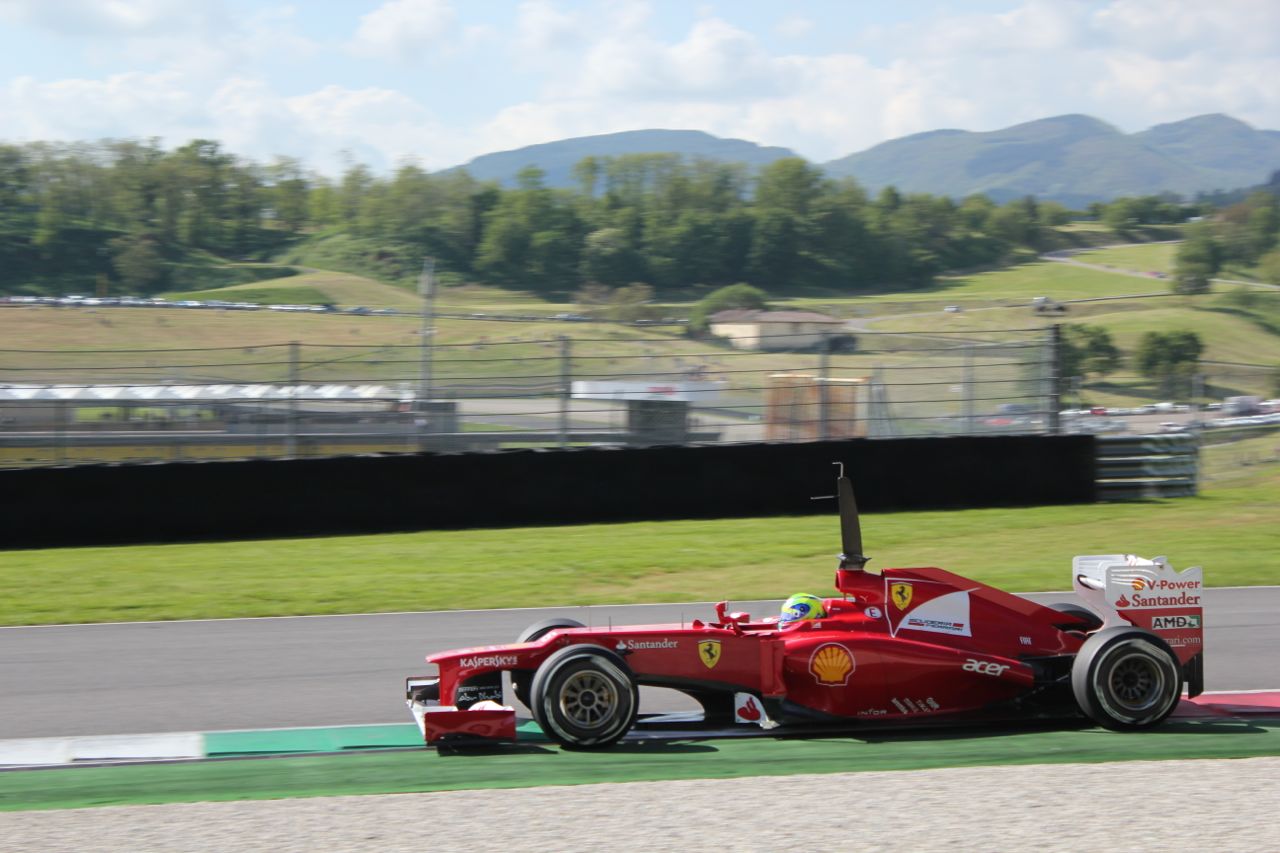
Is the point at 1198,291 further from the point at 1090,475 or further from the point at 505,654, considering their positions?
the point at 505,654

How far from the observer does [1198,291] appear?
92.8m

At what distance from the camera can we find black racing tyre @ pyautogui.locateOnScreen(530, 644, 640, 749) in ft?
21.5

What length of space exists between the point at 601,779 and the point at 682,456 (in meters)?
10.1

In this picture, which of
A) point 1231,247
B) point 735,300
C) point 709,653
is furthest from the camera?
point 1231,247

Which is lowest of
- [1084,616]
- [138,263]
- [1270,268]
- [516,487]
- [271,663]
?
[271,663]

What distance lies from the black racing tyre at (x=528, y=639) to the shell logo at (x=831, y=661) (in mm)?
1259

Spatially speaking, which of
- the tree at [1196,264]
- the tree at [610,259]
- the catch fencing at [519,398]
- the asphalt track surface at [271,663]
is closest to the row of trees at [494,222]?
the tree at [610,259]

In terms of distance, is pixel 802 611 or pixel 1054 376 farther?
pixel 1054 376

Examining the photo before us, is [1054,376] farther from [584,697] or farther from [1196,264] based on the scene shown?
[1196,264]

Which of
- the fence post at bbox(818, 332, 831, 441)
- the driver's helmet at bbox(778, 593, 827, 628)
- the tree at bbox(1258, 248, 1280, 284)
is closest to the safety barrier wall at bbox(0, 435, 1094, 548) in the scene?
the fence post at bbox(818, 332, 831, 441)

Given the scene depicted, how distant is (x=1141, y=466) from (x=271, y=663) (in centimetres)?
1241

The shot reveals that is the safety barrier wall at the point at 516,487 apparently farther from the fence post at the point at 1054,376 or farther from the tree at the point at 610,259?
the tree at the point at 610,259

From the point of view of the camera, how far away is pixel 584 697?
6.64 m

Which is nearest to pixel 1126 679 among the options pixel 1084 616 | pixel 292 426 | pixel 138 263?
pixel 1084 616
